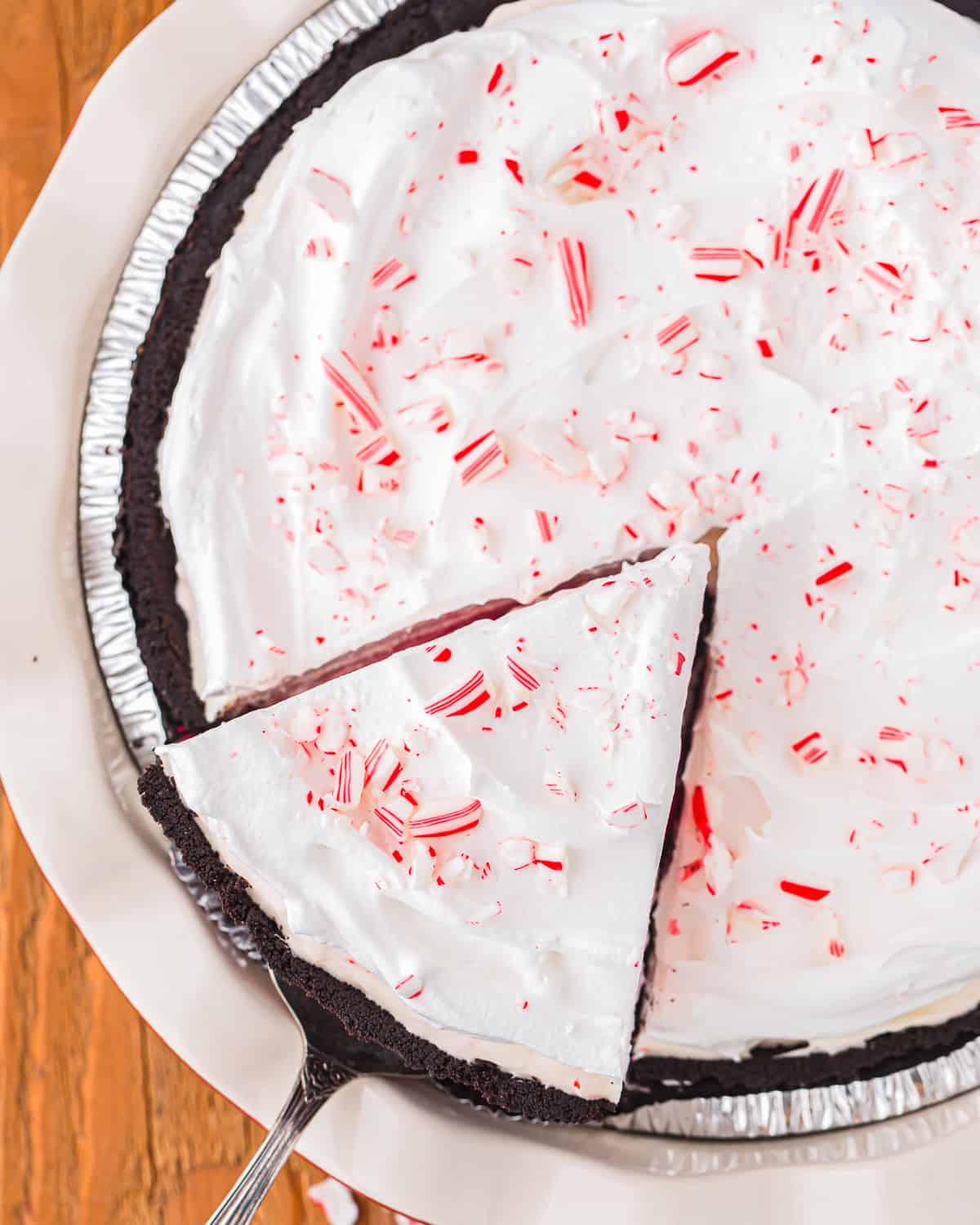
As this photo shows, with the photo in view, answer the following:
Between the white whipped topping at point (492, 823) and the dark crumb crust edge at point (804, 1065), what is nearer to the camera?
the white whipped topping at point (492, 823)

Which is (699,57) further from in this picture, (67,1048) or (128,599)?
(67,1048)

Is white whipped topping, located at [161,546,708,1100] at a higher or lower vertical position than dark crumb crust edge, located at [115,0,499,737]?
lower

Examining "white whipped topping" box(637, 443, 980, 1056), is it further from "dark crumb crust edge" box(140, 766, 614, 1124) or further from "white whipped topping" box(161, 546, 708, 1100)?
"dark crumb crust edge" box(140, 766, 614, 1124)

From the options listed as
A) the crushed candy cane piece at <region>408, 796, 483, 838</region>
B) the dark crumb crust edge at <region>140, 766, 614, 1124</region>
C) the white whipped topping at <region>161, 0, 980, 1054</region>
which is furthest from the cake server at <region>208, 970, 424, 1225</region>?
the white whipped topping at <region>161, 0, 980, 1054</region>

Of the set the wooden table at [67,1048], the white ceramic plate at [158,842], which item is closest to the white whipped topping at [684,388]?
the white ceramic plate at [158,842]

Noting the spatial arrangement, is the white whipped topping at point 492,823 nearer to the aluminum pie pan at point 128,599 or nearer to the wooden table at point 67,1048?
the aluminum pie pan at point 128,599

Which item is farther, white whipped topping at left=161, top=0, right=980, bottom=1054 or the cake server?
the cake server

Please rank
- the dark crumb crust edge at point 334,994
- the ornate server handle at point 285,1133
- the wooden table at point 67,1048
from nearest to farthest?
the dark crumb crust edge at point 334,994
the ornate server handle at point 285,1133
the wooden table at point 67,1048
